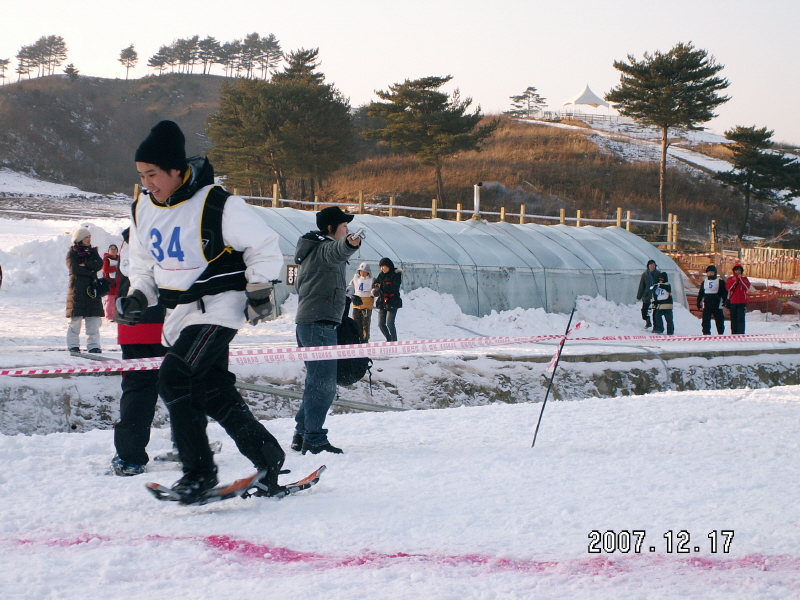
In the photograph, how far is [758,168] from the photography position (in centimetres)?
4394

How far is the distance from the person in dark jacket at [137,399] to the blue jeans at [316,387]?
886mm

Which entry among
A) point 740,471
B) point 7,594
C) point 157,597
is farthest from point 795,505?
point 7,594

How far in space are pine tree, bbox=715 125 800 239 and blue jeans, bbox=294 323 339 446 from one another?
4443 centimetres

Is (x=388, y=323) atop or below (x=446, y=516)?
atop

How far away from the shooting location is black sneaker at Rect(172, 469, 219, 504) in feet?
10.7

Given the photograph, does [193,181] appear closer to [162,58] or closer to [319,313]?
[319,313]

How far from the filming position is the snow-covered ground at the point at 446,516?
8.55 ft

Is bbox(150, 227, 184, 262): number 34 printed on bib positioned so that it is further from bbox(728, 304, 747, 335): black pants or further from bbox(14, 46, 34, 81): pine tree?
bbox(14, 46, 34, 81): pine tree

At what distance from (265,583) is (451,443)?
245 centimetres

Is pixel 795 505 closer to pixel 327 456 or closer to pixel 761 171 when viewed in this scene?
pixel 327 456

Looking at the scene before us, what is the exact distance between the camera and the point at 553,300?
17.6 m

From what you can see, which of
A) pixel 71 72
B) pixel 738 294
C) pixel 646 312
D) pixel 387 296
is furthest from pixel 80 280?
pixel 71 72

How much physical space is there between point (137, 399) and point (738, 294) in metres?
12.4

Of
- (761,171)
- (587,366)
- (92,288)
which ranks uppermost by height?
(761,171)
